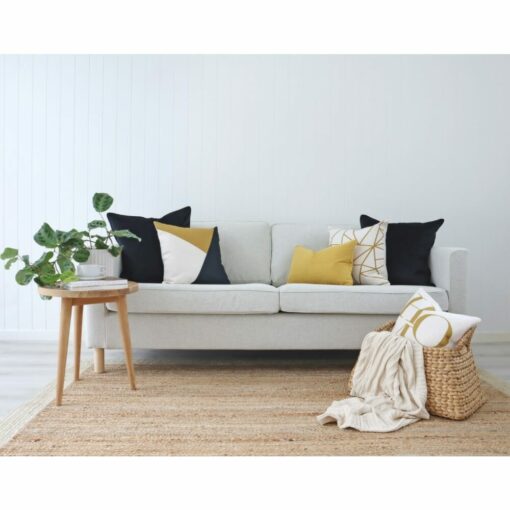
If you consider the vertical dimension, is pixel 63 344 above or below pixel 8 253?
below

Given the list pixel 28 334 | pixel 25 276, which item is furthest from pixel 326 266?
pixel 28 334

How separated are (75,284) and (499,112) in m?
3.35

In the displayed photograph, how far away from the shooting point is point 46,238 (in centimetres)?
287

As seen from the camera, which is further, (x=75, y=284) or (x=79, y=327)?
(x=79, y=327)

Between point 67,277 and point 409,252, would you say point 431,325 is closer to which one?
point 409,252

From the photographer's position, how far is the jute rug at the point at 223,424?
2.13 m

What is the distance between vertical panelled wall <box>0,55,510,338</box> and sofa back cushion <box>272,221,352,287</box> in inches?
13.6

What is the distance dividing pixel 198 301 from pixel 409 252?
A: 1395mm

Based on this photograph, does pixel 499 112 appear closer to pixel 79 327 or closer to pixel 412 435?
pixel 412 435

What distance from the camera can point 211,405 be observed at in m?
2.69

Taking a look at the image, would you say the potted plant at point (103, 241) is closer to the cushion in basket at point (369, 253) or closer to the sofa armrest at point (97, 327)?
the sofa armrest at point (97, 327)

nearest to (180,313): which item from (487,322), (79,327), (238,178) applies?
(79,327)

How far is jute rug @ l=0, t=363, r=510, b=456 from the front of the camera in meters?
2.13

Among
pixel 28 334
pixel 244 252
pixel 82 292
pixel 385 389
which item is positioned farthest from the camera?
pixel 28 334
